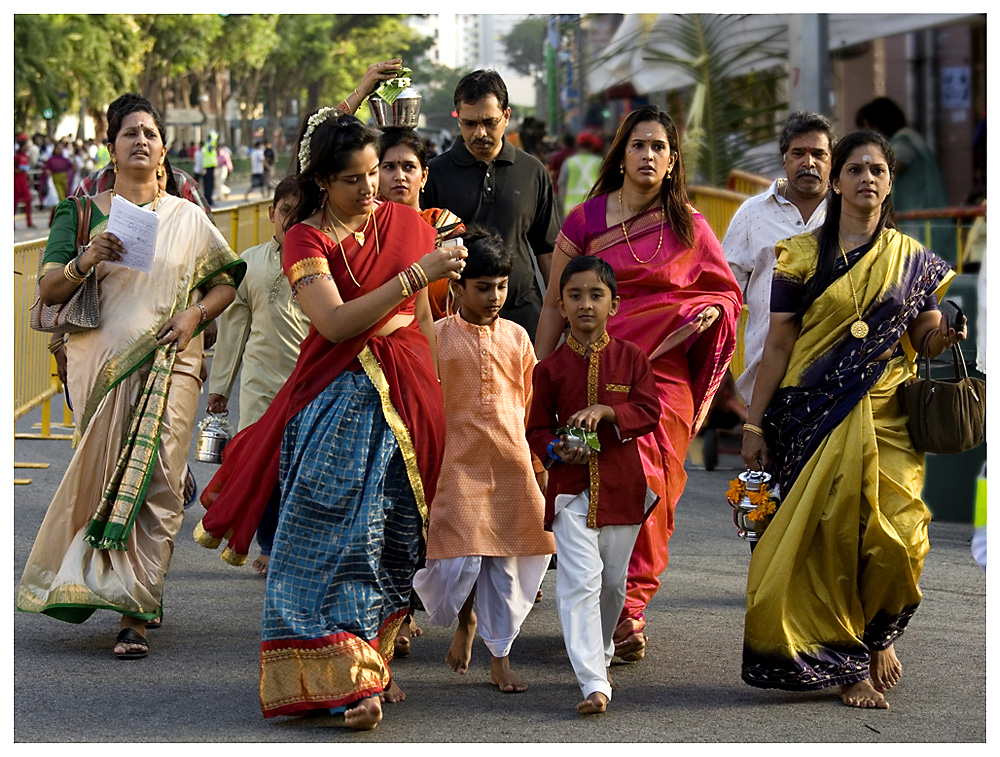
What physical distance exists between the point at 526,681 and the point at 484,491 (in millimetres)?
689

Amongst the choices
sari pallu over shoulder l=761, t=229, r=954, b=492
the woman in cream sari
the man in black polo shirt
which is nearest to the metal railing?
the woman in cream sari

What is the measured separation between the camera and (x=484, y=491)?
16.8 ft

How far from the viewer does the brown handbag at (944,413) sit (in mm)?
4809

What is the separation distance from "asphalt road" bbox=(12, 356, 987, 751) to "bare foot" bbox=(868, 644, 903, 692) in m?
0.05

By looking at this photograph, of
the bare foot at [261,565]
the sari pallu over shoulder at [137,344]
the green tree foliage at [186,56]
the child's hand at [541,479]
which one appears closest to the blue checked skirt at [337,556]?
the child's hand at [541,479]

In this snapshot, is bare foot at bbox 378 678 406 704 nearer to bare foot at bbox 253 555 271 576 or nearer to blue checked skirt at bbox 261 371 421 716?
blue checked skirt at bbox 261 371 421 716

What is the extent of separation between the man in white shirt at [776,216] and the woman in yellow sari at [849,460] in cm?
110

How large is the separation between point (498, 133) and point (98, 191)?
1.69 meters

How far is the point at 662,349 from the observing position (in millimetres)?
5598

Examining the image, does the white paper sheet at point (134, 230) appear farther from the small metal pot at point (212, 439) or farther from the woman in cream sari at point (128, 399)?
the small metal pot at point (212, 439)

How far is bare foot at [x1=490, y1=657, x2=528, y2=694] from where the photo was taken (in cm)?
506

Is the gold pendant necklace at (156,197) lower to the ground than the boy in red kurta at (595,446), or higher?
higher

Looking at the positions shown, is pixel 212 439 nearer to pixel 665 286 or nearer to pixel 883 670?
pixel 665 286

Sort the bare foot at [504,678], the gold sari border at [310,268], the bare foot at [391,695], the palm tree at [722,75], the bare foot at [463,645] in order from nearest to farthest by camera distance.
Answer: the gold sari border at [310,268], the bare foot at [391,695], the bare foot at [504,678], the bare foot at [463,645], the palm tree at [722,75]
